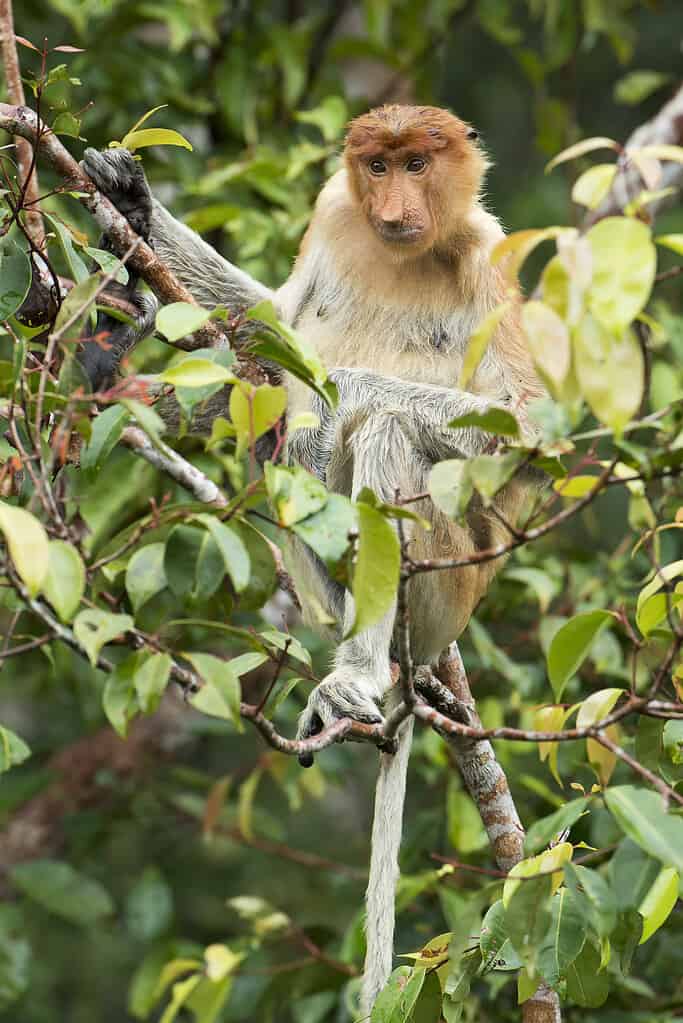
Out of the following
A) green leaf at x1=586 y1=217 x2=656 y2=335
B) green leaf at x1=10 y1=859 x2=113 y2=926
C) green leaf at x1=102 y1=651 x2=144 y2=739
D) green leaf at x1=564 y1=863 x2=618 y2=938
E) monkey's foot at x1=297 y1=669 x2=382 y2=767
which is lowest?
green leaf at x1=10 y1=859 x2=113 y2=926

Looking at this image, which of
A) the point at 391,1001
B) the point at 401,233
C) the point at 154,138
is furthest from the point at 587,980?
the point at 401,233

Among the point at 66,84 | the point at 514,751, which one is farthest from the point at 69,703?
the point at 66,84

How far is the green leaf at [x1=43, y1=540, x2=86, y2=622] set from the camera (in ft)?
5.21

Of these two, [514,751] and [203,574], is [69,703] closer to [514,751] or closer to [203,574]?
[514,751]

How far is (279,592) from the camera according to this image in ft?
14.6

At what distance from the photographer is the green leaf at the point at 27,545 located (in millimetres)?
1514

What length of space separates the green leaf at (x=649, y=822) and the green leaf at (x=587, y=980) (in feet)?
1.75

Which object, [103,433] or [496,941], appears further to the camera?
[496,941]

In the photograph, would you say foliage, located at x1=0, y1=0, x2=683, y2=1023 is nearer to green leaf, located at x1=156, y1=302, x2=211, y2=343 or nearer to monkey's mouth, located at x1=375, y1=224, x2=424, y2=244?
green leaf, located at x1=156, y1=302, x2=211, y2=343

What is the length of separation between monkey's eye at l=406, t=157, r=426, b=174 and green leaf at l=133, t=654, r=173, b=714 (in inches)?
75.8

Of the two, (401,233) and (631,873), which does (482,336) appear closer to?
(631,873)

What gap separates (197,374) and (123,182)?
123 centimetres

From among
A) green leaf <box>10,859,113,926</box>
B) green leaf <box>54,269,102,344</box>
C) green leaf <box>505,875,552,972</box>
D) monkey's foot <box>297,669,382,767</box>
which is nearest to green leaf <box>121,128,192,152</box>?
green leaf <box>54,269,102,344</box>

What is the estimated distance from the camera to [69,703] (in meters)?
5.84
